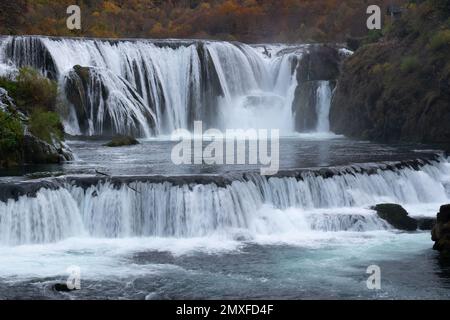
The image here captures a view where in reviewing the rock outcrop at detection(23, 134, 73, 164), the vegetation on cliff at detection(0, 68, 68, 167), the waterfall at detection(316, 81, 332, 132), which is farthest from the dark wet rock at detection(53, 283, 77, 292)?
the waterfall at detection(316, 81, 332, 132)

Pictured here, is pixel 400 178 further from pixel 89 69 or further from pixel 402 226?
pixel 89 69

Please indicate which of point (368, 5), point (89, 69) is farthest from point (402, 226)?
point (368, 5)

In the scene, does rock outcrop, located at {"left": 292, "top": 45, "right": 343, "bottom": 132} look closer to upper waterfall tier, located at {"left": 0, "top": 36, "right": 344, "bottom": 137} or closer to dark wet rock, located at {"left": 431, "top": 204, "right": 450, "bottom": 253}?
upper waterfall tier, located at {"left": 0, "top": 36, "right": 344, "bottom": 137}

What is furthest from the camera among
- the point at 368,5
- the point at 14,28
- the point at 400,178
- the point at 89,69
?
the point at 368,5

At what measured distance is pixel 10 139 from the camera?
2853 cm

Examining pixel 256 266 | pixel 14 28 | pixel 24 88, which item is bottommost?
pixel 256 266

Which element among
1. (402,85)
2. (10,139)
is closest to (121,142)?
(10,139)

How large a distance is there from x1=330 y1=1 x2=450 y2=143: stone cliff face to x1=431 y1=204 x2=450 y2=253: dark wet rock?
58.3 ft

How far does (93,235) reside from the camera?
22219mm

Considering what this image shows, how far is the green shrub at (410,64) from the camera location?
1603 inches

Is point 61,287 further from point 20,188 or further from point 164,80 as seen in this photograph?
point 164,80

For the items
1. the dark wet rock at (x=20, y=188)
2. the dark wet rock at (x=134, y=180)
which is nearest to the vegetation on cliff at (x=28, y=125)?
the dark wet rock at (x=134, y=180)

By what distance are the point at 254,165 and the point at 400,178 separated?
493cm

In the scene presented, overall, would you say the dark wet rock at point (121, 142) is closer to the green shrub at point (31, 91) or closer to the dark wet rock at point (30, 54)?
the green shrub at point (31, 91)
